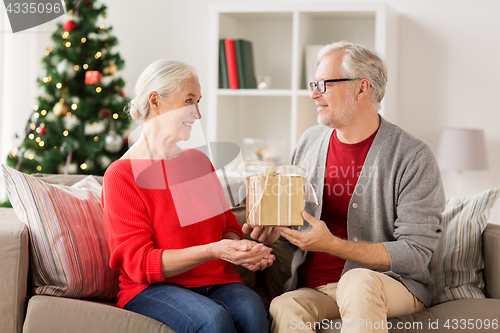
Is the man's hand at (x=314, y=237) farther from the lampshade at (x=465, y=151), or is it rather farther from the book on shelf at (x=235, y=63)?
the book on shelf at (x=235, y=63)

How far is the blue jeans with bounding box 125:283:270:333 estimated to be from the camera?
131 cm

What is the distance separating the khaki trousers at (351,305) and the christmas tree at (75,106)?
190 cm

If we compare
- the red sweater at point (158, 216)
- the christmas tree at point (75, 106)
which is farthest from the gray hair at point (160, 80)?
the christmas tree at point (75, 106)

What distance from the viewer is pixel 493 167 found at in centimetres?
310

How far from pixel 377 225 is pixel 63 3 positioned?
2452 mm

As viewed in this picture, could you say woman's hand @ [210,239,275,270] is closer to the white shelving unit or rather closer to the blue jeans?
the blue jeans

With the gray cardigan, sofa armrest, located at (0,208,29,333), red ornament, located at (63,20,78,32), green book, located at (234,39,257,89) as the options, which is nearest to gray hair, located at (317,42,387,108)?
the gray cardigan

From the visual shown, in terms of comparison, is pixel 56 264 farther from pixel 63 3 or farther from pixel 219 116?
pixel 63 3

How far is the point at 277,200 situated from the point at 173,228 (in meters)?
0.33

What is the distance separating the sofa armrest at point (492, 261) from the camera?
166cm

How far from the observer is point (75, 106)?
9.80 ft

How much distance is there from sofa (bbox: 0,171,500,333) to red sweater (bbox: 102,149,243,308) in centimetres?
10

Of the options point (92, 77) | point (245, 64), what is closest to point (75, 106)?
point (92, 77)

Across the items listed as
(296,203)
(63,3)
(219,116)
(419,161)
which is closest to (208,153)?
(296,203)
